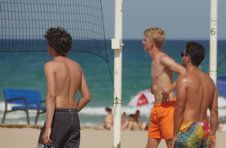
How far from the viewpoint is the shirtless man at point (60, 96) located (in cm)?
623

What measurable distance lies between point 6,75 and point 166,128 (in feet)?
116

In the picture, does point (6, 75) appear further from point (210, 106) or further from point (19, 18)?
point (210, 106)

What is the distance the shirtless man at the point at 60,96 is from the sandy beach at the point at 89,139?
3670mm

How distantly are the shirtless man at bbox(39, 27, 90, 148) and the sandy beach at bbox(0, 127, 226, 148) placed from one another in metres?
3.67

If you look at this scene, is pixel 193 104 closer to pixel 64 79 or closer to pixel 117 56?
pixel 64 79

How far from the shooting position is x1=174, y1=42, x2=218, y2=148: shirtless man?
6191 mm

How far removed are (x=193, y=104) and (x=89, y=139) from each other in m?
4.42

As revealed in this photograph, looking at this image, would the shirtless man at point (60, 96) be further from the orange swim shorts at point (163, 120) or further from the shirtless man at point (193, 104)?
the orange swim shorts at point (163, 120)

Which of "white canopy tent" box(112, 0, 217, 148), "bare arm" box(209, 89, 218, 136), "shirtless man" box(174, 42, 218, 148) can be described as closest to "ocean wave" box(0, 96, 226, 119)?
"white canopy tent" box(112, 0, 217, 148)

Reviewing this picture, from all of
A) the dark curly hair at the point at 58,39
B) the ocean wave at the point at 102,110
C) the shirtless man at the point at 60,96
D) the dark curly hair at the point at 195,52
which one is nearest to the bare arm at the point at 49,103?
the shirtless man at the point at 60,96

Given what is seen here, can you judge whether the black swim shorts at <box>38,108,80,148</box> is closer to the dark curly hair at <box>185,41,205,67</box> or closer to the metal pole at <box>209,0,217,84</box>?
the dark curly hair at <box>185,41,205,67</box>

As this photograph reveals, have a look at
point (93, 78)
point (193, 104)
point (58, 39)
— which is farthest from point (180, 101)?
point (93, 78)

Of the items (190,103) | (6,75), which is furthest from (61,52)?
(6,75)

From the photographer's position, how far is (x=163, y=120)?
24.6 feet
